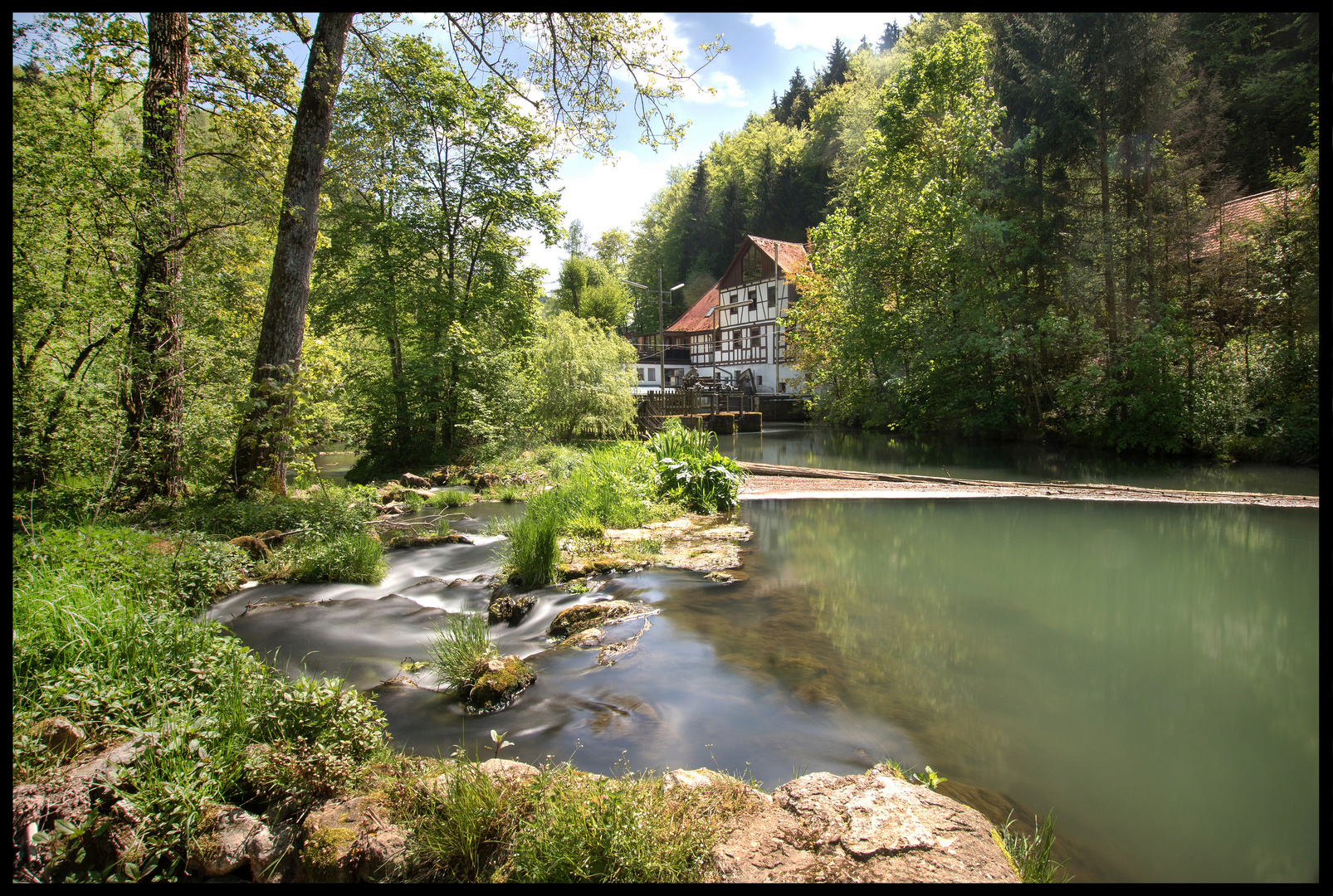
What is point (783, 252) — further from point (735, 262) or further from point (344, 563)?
point (344, 563)

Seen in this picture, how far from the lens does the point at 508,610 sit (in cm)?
668

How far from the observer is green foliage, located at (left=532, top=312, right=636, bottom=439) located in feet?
69.4

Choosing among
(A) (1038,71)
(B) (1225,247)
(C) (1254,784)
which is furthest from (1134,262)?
(C) (1254,784)

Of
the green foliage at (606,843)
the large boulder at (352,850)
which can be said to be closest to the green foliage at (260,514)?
the large boulder at (352,850)

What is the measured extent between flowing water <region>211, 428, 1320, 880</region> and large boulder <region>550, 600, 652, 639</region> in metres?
0.23

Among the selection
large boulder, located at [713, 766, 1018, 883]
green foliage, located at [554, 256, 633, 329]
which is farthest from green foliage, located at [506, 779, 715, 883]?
green foliage, located at [554, 256, 633, 329]

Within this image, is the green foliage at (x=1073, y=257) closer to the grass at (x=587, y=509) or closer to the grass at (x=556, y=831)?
the grass at (x=587, y=509)

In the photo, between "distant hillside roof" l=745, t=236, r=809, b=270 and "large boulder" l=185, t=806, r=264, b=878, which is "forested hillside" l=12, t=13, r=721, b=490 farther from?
"distant hillside roof" l=745, t=236, r=809, b=270

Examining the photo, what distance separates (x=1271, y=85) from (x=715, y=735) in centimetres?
3005

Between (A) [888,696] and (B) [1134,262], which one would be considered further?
(B) [1134,262]

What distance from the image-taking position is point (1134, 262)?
61.7ft

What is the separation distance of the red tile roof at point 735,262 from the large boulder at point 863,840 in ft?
130

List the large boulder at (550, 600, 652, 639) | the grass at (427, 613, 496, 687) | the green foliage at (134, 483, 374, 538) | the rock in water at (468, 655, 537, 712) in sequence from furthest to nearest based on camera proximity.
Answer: the green foliage at (134, 483, 374, 538), the large boulder at (550, 600, 652, 639), the grass at (427, 613, 496, 687), the rock in water at (468, 655, 537, 712)
